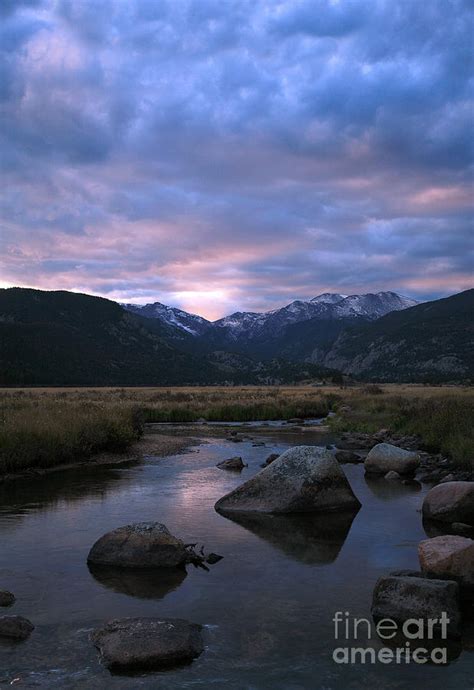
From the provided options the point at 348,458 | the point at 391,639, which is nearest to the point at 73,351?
the point at 348,458

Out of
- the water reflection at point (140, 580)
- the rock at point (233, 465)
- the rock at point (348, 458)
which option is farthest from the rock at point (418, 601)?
the rock at point (348, 458)

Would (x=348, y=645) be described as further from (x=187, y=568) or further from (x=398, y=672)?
(x=187, y=568)

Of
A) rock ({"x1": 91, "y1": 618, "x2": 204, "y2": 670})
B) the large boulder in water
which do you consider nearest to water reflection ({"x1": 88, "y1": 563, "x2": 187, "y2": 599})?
rock ({"x1": 91, "y1": 618, "x2": 204, "y2": 670})

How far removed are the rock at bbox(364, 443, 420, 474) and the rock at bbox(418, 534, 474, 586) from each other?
40.0 ft

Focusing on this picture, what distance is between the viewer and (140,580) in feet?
37.1

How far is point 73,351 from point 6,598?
6033 inches

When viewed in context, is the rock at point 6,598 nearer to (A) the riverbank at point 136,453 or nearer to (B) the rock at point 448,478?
(A) the riverbank at point 136,453

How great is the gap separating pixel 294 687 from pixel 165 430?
124 ft

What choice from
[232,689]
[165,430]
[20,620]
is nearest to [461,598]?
[232,689]

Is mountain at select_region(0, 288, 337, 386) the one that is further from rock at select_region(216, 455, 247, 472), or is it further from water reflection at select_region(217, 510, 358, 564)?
water reflection at select_region(217, 510, 358, 564)

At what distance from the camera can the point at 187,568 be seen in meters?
12.0

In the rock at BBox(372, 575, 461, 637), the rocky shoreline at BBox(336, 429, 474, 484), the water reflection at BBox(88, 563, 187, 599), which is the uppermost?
the rock at BBox(372, 575, 461, 637)

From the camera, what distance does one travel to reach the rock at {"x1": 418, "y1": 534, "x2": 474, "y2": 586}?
1051 cm

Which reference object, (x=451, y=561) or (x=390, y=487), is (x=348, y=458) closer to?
(x=390, y=487)
